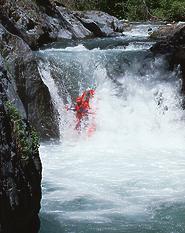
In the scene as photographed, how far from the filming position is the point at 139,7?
25438 millimetres

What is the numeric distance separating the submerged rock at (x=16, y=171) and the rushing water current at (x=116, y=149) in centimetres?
108

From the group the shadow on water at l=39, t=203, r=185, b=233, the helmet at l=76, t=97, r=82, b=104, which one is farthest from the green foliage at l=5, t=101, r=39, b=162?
the helmet at l=76, t=97, r=82, b=104

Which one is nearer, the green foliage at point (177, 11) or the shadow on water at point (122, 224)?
the shadow on water at point (122, 224)

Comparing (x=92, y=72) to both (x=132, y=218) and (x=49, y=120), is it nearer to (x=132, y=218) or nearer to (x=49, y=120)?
(x=49, y=120)

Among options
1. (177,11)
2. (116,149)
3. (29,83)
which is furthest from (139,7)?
(116,149)

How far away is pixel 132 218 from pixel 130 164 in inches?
106

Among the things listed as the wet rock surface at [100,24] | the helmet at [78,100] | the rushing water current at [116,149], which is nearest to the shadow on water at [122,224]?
the rushing water current at [116,149]

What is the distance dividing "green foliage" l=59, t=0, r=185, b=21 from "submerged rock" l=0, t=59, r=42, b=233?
69.1 ft

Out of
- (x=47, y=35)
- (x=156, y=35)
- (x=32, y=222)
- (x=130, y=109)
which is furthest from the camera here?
(x=156, y=35)

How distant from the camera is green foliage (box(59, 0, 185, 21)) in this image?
2514 centimetres

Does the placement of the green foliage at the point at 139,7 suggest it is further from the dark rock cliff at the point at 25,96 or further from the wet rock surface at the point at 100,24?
the dark rock cliff at the point at 25,96

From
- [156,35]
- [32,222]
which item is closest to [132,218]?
[32,222]

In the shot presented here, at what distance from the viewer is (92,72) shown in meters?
12.0

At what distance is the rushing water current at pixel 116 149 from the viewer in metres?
5.67
